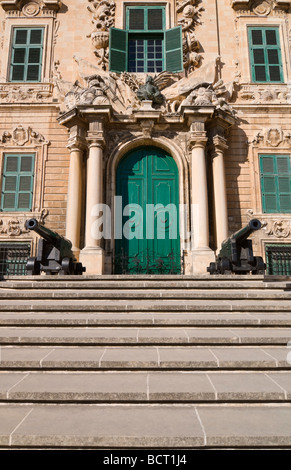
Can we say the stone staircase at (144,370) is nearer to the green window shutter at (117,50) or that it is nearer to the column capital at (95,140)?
the column capital at (95,140)

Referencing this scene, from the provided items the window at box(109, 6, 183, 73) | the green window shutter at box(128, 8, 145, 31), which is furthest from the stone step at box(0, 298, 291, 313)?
the green window shutter at box(128, 8, 145, 31)

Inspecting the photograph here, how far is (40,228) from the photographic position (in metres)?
7.52

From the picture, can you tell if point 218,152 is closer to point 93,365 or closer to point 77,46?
point 77,46

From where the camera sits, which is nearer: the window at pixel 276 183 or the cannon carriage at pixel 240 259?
the cannon carriage at pixel 240 259

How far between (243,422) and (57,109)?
1149 centimetres

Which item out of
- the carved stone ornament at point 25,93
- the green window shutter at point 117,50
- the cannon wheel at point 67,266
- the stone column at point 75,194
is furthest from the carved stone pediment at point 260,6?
the cannon wheel at point 67,266

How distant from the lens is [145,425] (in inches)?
97.7

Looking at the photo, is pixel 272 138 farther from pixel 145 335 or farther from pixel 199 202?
pixel 145 335

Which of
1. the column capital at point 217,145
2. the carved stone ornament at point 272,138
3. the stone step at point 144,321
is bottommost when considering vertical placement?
the stone step at point 144,321

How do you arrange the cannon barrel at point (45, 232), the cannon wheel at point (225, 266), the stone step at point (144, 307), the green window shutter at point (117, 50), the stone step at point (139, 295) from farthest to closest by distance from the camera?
the green window shutter at point (117, 50), the cannon wheel at point (225, 266), the cannon barrel at point (45, 232), the stone step at point (139, 295), the stone step at point (144, 307)

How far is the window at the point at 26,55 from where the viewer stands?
1200 cm

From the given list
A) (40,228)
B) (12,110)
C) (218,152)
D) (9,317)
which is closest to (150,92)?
(218,152)

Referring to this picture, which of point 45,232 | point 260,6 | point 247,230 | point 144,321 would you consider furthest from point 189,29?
point 144,321

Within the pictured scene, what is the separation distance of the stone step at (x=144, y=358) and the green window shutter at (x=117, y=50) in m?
10.9
